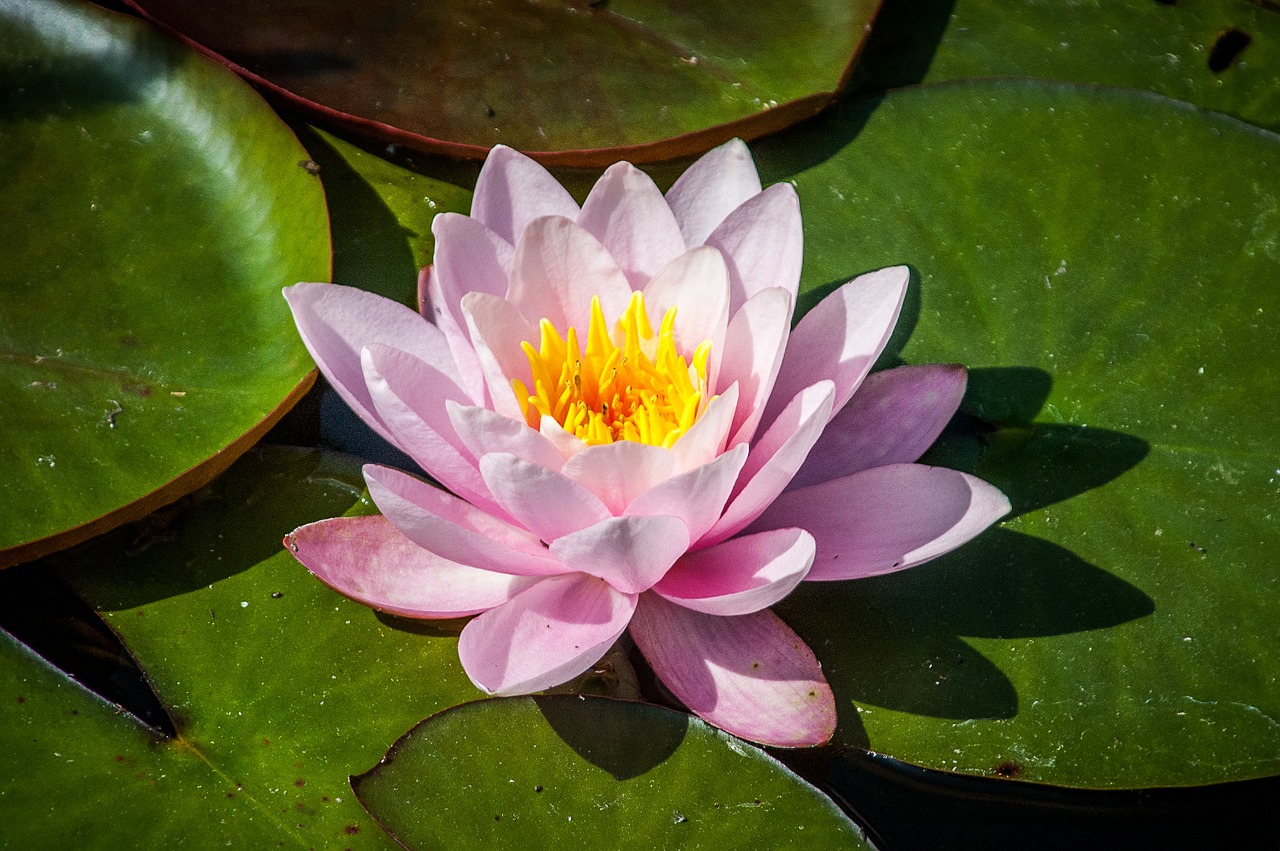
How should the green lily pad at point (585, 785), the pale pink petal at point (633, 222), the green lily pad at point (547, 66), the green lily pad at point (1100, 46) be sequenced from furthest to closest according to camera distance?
1. the green lily pad at point (1100, 46)
2. the green lily pad at point (547, 66)
3. the pale pink petal at point (633, 222)
4. the green lily pad at point (585, 785)

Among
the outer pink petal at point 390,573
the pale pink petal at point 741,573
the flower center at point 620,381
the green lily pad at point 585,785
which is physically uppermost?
the flower center at point 620,381

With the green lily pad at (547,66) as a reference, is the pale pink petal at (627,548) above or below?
below

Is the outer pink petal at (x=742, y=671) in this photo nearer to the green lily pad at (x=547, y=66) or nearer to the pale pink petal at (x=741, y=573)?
the pale pink petal at (x=741, y=573)

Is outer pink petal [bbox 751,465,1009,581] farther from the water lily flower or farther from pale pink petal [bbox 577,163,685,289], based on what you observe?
pale pink petal [bbox 577,163,685,289]

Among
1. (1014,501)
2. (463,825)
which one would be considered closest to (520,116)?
(1014,501)

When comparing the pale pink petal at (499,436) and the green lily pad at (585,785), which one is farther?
the green lily pad at (585,785)

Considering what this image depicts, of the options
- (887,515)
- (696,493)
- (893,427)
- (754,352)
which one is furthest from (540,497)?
(893,427)

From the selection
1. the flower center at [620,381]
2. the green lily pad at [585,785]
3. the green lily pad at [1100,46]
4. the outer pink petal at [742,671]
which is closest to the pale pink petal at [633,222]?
the flower center at [620,381]

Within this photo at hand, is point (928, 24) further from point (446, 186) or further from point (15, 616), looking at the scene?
point (15, 616)

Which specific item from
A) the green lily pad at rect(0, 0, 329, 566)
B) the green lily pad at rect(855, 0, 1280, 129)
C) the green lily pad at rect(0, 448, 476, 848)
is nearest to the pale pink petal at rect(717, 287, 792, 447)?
the green lily pad at rect(0, 448, 476, 848)
